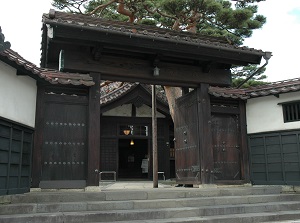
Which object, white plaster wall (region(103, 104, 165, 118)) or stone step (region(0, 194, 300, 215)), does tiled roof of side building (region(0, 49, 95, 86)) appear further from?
white plaster wall (region(103, 104, 165, 118))

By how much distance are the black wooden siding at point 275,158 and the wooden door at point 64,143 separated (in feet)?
19.9

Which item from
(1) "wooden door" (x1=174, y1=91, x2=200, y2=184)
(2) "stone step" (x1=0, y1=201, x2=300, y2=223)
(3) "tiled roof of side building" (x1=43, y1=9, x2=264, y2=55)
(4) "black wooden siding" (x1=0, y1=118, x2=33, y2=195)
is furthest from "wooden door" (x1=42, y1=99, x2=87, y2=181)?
(1) "wooden door" (x1=174, y1=91, x2=200, y2=184)

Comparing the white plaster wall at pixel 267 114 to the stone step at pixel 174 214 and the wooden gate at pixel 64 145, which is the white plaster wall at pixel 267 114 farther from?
the wooden gate at pixel 64 145

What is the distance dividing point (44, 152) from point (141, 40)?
4212 mm

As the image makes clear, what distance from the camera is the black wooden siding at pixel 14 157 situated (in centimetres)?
746

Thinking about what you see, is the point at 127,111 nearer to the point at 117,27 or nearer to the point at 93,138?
the point at 117,27

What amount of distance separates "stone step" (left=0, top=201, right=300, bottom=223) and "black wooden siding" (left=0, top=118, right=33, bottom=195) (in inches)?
59.0

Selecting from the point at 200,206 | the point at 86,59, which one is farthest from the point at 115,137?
the point at 200,206

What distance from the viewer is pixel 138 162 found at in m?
25.0

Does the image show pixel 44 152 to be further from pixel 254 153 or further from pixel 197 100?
pixel 254 153

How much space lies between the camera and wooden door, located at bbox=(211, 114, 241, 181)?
11.0 meters

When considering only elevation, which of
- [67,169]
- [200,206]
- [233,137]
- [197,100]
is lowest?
[200,206]

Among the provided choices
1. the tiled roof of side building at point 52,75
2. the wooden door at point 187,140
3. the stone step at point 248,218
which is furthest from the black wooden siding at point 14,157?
the wooden door at point 187,140

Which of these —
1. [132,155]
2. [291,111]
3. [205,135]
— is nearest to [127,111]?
[132,155]
